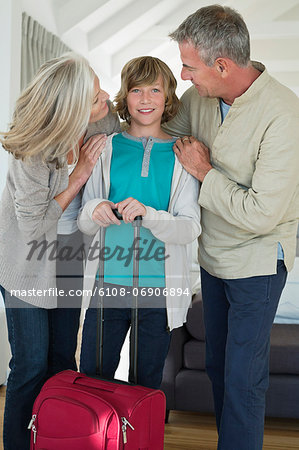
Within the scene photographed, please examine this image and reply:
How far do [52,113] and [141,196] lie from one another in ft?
1.33

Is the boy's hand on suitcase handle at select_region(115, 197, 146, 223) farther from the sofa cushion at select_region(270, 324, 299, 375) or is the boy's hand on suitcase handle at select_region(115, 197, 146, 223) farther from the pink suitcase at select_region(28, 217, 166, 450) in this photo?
→ the sofa cushion at select_region(270, 324, 299, 375)

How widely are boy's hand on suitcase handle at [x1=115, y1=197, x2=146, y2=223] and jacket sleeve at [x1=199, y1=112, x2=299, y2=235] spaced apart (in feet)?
0.84

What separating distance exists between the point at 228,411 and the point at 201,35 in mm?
1219

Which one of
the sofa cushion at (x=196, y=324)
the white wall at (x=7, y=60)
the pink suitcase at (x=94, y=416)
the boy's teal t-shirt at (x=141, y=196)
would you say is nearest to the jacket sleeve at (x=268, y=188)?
the boy's teal t-shirt at (x=141, y=196)

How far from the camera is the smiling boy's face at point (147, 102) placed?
1909mm

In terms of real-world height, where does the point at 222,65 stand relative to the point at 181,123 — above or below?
above

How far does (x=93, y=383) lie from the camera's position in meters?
1.73

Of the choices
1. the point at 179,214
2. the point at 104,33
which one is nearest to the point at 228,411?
the point at 179,214

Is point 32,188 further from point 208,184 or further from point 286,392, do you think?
point 286,392

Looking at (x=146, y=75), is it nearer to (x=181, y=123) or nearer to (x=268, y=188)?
(x=181, y=123)

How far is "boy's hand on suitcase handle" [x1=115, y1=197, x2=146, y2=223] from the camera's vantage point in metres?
1.73

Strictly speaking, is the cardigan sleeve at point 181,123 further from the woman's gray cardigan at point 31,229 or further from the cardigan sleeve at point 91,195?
the woman's gray cardigan at point 31,229

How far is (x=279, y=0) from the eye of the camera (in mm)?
6445

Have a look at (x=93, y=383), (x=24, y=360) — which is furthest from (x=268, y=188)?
(x=24, y=360)
